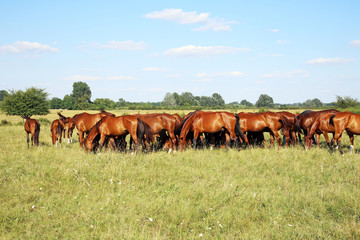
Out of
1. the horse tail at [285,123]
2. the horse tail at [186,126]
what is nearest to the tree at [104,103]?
the horse tail at [186,126]

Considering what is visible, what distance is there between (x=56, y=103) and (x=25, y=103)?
89.2 m

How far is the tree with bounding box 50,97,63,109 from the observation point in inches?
4430

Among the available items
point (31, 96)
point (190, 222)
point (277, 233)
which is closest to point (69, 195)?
point (190, 222)

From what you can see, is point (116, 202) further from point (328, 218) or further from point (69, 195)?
point (328, 218)

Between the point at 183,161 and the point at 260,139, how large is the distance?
664 centimetres

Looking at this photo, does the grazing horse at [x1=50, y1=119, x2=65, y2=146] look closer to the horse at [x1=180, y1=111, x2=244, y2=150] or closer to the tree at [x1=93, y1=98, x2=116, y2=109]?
the horse at [x1=180, y1=111, x2=244, y2=150]

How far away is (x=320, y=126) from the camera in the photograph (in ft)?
38.2

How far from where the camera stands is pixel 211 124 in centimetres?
1212

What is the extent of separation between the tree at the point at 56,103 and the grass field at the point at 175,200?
380 feet

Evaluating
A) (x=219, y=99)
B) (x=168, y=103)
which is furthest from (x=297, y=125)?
(x=219, y=99)

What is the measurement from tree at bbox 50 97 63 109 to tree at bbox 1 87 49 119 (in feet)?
282

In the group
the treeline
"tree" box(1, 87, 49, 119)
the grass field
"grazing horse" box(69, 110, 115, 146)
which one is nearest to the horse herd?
"grazing horse" box(69, 110, 115, 146)

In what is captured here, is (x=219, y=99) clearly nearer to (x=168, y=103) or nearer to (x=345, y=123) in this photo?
(x=168, y=103)

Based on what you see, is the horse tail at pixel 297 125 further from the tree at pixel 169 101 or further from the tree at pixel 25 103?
the tree at pixel 169 101
